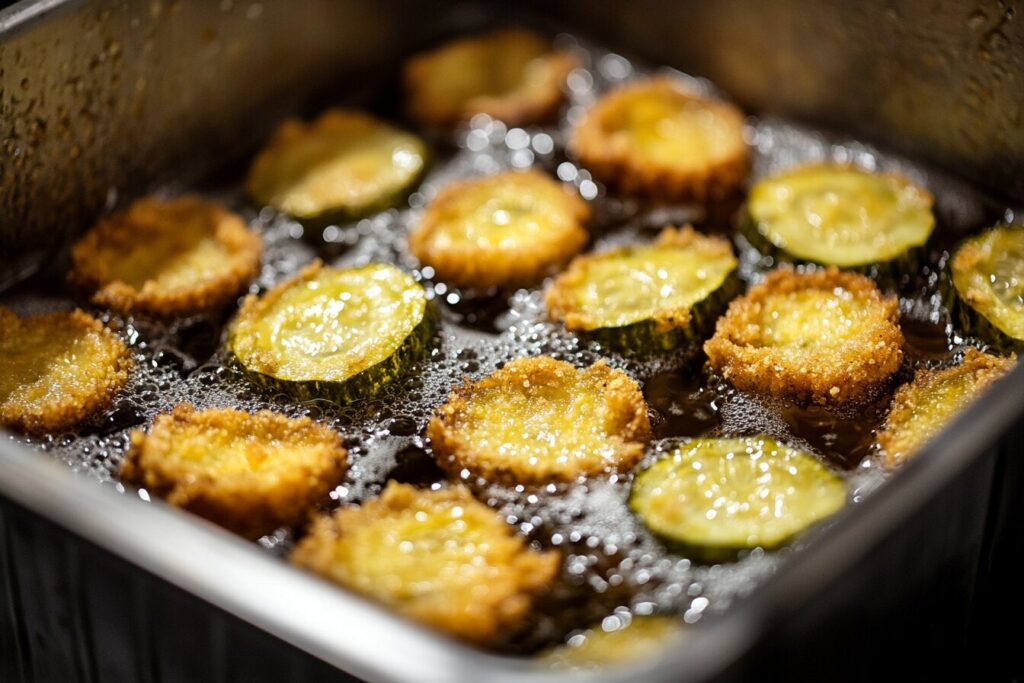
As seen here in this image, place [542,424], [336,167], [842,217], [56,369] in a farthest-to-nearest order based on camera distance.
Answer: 1. [336,167]
2. [842,217]
3. [56,369]
4. [542,424]

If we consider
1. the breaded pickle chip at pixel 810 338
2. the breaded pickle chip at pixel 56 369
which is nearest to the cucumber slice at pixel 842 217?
the breaded pickle chip at pixel 810 338

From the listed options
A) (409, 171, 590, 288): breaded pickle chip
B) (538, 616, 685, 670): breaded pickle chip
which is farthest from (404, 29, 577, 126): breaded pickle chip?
(538, 616, 685, 670): breaded pickle chip

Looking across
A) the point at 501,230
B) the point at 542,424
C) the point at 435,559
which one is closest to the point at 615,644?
the point at 435,559

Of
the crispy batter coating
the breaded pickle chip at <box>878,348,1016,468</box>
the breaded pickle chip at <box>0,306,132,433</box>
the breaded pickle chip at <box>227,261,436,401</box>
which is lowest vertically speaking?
the breaded pickle chip at <box>878,348,1016,468</box>

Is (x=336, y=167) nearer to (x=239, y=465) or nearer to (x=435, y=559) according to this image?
(x=239, y=465)

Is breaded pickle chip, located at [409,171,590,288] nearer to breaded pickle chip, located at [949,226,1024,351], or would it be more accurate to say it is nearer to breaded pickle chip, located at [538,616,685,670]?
breaded pickle chip, located at [949,226,1024,351]

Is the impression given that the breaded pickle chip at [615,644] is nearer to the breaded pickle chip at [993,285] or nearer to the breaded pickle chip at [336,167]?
the breaded pickle chip at [993,285]

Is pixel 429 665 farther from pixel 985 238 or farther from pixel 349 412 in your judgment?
pixel 985 238
